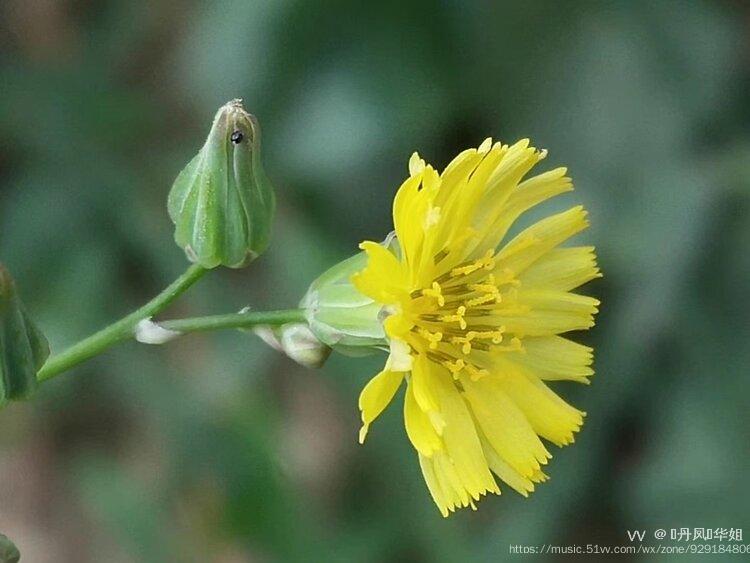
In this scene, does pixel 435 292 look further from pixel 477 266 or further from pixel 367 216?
pixel 367 216

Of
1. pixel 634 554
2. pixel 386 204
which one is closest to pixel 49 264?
pixel 386 204

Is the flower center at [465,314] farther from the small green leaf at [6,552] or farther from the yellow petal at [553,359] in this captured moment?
the small green leaf at [6,552]

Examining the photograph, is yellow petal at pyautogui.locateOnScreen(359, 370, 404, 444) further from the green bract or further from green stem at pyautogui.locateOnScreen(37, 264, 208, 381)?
green stem at pyautogui.locateOnScreen(37, 264, 208, 381)

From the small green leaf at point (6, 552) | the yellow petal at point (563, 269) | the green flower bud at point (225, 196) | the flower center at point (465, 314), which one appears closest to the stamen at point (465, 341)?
the flower center at point (465, 314)

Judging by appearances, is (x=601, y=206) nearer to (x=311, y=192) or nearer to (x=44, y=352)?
(x=311, y=192)

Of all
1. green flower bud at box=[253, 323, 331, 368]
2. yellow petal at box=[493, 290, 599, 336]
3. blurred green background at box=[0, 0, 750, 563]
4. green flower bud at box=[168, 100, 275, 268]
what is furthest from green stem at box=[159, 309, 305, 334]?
blurred green background at box=[0, 0, 750, 563]

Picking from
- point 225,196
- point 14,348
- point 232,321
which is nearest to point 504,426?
point 232,321
